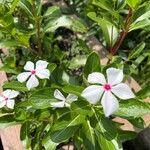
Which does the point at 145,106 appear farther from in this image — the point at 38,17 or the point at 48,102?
the point at 38,17

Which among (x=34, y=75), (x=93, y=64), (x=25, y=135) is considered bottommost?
(x=25, y=135)

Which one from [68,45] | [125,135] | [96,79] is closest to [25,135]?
[125,135]

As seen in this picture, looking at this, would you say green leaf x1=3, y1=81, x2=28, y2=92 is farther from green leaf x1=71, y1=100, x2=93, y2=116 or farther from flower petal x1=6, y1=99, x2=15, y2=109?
green leaf x1=71, y1=100, x2=93, y2=116

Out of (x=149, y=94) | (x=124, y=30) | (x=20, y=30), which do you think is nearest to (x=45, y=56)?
(x=20, y=30)

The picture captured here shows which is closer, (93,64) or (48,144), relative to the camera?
(93,64)

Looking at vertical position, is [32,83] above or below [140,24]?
below

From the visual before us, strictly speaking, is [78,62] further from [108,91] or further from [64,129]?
[108,91]
